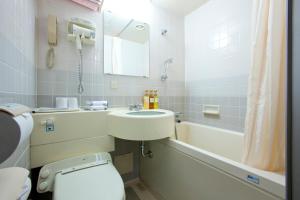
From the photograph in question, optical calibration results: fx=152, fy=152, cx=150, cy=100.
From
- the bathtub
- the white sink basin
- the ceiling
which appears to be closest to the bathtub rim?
the bathtub

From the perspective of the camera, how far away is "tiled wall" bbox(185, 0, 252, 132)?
1517 mm

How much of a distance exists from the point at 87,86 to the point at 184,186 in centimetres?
122

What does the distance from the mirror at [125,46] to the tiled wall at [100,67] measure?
6 centimetres

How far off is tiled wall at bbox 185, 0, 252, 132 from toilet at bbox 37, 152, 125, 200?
1.29 metres

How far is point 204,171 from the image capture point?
3.21 feet

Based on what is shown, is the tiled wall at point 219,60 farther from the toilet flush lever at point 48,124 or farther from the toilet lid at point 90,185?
the toilet flush lever at point 48,124

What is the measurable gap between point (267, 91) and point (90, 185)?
1.11 m

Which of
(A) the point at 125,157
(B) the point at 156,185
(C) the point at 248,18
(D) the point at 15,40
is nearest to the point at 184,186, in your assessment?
(B) the point at 156,185

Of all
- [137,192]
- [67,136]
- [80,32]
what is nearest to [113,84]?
[80,32]

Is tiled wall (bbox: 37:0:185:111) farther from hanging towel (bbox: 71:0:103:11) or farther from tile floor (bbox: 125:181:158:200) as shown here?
tile floor (bbox: 125:181:158:200)

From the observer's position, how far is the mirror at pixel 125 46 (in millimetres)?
1605

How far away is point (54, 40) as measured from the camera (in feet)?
4.24

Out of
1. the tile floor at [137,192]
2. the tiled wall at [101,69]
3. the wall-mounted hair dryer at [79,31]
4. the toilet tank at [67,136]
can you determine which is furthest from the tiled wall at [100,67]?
the tile floor at [137,192]

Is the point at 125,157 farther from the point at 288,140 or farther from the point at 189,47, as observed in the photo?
the point at 189,47
